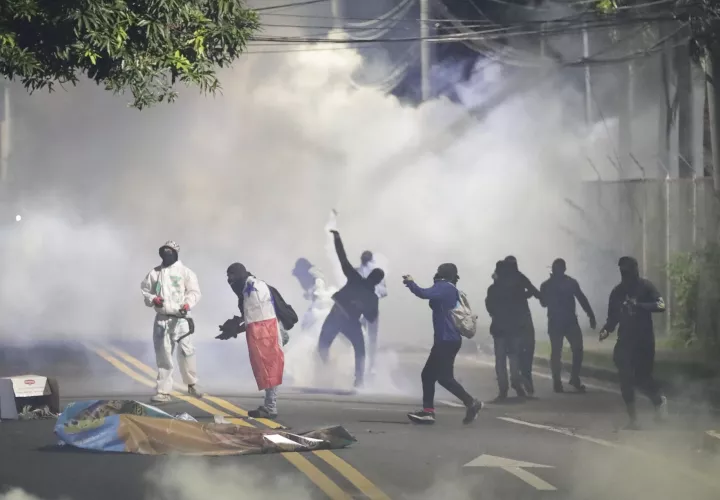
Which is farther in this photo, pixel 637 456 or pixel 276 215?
pixel 276 215

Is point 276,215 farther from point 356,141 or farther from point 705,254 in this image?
point 705,254

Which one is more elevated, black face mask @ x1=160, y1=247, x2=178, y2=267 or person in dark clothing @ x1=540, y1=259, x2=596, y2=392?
black face mask @ x1=160, y1=247, x2=178, y2=267

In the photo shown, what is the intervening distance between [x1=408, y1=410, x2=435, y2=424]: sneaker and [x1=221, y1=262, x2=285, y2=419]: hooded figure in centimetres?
134

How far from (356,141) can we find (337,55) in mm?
1824

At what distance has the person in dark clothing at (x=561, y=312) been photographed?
16.1 m

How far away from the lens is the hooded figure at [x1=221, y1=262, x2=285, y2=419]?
516 inches

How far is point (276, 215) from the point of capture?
2800 centimetres

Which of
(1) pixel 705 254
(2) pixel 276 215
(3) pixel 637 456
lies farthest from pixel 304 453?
(2) pixel 276 215

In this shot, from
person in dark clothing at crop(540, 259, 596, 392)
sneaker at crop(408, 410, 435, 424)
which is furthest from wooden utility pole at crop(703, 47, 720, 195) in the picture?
sneaker at crop(408, 410, 435, 424)

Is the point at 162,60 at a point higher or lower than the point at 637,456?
higher

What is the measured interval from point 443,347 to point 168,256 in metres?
3.81

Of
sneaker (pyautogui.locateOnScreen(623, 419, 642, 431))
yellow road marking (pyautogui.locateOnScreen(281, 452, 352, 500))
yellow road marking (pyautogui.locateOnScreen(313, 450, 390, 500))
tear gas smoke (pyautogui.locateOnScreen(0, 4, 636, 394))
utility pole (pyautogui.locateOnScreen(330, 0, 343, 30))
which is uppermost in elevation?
utility pole (pyautogui.locateOnScreen(330, 0, 343, 30))

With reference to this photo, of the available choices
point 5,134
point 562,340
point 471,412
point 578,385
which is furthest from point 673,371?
point 5,134

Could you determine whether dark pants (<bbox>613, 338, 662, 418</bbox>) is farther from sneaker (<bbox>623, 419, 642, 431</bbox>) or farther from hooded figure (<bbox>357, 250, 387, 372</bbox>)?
hooded figure (<bbox>357, 250, 387, 372</bbox>)
